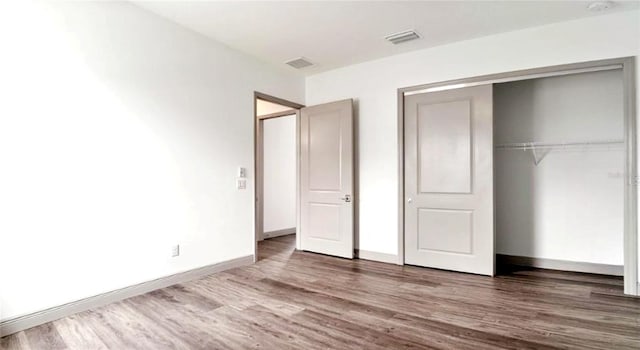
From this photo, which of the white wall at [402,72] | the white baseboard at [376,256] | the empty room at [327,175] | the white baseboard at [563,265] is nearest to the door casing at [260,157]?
the empty room at [327,175]

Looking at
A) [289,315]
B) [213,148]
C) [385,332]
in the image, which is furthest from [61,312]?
[385,332]

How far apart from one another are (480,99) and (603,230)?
2.03 metres

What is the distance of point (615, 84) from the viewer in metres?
3.96

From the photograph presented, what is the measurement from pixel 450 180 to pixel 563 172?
137cm

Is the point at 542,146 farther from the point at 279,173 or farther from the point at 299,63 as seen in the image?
the point at 279,173

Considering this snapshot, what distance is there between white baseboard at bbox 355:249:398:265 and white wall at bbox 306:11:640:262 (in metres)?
0.06

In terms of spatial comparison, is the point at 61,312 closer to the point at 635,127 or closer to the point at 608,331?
the point at 608,331

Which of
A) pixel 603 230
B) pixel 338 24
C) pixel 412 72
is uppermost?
pixel 338 24

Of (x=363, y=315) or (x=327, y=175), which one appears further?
(x=327, y=175)

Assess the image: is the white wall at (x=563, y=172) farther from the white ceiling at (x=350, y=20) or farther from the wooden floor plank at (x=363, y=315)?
the white ceiling at (x=350, y=20)

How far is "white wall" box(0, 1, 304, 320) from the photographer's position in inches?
102

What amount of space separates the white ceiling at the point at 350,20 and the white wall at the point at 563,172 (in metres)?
1.03

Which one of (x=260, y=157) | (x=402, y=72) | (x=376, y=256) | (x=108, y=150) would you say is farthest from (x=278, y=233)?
(x=108, y=150)

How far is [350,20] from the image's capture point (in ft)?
11.7
